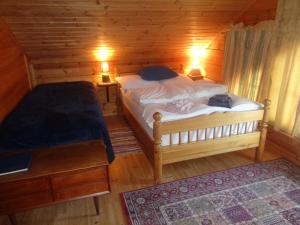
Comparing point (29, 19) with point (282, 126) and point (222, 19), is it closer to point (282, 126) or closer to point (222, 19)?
point (222, 19)

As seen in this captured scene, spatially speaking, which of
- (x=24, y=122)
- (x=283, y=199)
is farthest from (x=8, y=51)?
(x=283, y=199)

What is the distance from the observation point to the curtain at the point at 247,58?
296 cm

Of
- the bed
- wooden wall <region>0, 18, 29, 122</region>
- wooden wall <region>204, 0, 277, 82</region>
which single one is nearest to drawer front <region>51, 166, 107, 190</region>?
the bed

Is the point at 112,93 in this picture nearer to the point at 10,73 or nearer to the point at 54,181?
the point at 10,73

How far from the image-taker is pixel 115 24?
318 centimetres

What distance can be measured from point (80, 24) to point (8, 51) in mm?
977

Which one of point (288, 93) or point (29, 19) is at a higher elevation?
point (29, 19)

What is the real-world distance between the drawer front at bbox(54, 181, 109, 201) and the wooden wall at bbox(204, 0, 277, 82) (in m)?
2.93

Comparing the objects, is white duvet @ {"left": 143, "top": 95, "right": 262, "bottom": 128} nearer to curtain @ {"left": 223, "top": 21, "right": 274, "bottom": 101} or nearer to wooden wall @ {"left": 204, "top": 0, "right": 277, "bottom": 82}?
curtain @ {"left": 223, "top": 21, "right": 274, "bottom": 101}

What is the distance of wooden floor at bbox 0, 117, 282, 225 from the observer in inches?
71.3

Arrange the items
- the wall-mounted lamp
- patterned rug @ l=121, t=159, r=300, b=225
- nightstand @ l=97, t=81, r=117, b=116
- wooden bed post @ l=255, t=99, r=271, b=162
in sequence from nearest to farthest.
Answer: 1. patterned rug @ l=121, t=159, r=300, b=225
2. wooden bed post @ l=255, t=99, r=271, b=162
3. nightstand @ l=97, t=81, r=117, b=116
4. the wall-mounted lamp

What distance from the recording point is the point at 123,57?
13.1 feet

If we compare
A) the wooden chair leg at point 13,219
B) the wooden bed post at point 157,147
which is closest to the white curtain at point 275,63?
the wooden bed post at point 157,147

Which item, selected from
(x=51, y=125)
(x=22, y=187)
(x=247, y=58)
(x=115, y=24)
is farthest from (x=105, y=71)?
(x=22, y=187)
